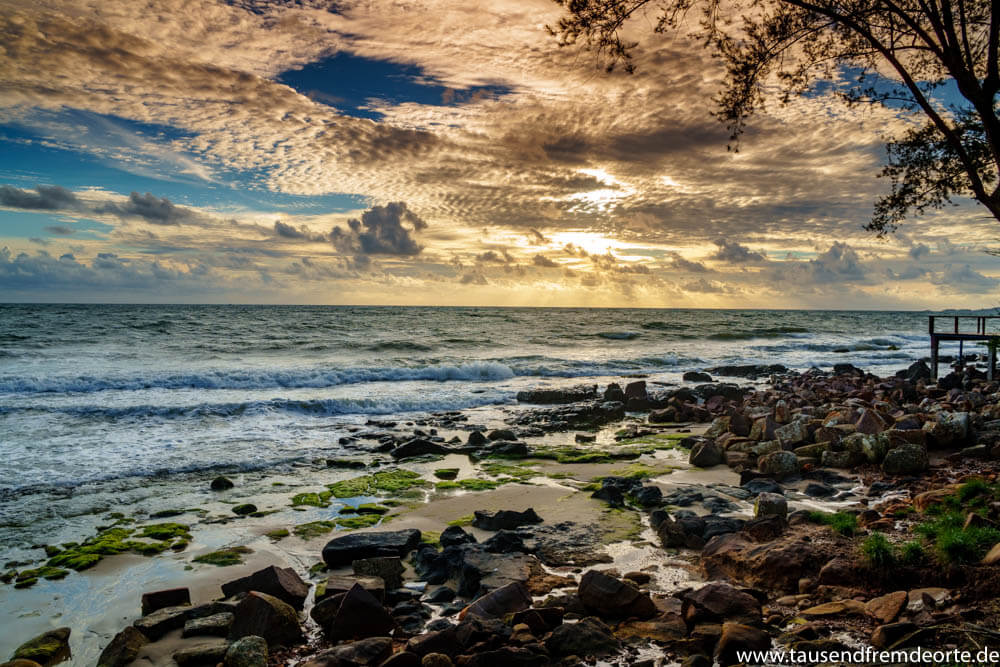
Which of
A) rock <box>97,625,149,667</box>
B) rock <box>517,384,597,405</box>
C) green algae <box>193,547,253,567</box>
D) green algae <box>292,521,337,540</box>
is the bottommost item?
rock <box>517,384,597,405</box>

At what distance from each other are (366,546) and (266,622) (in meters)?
2.11

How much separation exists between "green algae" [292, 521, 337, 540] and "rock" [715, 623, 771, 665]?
19.3ft

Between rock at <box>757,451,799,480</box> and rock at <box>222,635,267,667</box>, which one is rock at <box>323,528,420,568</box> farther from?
rock at <box>757,451,799,480</box>

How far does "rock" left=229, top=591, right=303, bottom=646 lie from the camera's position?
5440mm

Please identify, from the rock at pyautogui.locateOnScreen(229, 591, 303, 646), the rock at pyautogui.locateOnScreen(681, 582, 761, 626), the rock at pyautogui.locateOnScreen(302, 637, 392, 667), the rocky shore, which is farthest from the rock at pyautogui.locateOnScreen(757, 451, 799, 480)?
the rock at pyautogui.locateOnScreen(229, 591, 303, 646)

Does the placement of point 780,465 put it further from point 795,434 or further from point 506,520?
point 506,520

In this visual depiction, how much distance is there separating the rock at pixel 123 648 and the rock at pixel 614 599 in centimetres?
418

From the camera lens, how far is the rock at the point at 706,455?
39.9ft

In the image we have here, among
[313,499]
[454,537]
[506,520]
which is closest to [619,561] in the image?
[506,520]

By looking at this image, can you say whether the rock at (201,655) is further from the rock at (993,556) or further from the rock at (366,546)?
the rock at (993,556)

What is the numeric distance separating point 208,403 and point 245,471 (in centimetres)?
950

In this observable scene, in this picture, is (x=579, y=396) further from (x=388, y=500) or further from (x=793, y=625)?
(x=793, y=625)

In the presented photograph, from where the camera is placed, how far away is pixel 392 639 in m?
5.33

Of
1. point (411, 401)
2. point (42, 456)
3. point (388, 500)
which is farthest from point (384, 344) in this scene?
point (388, 500)
